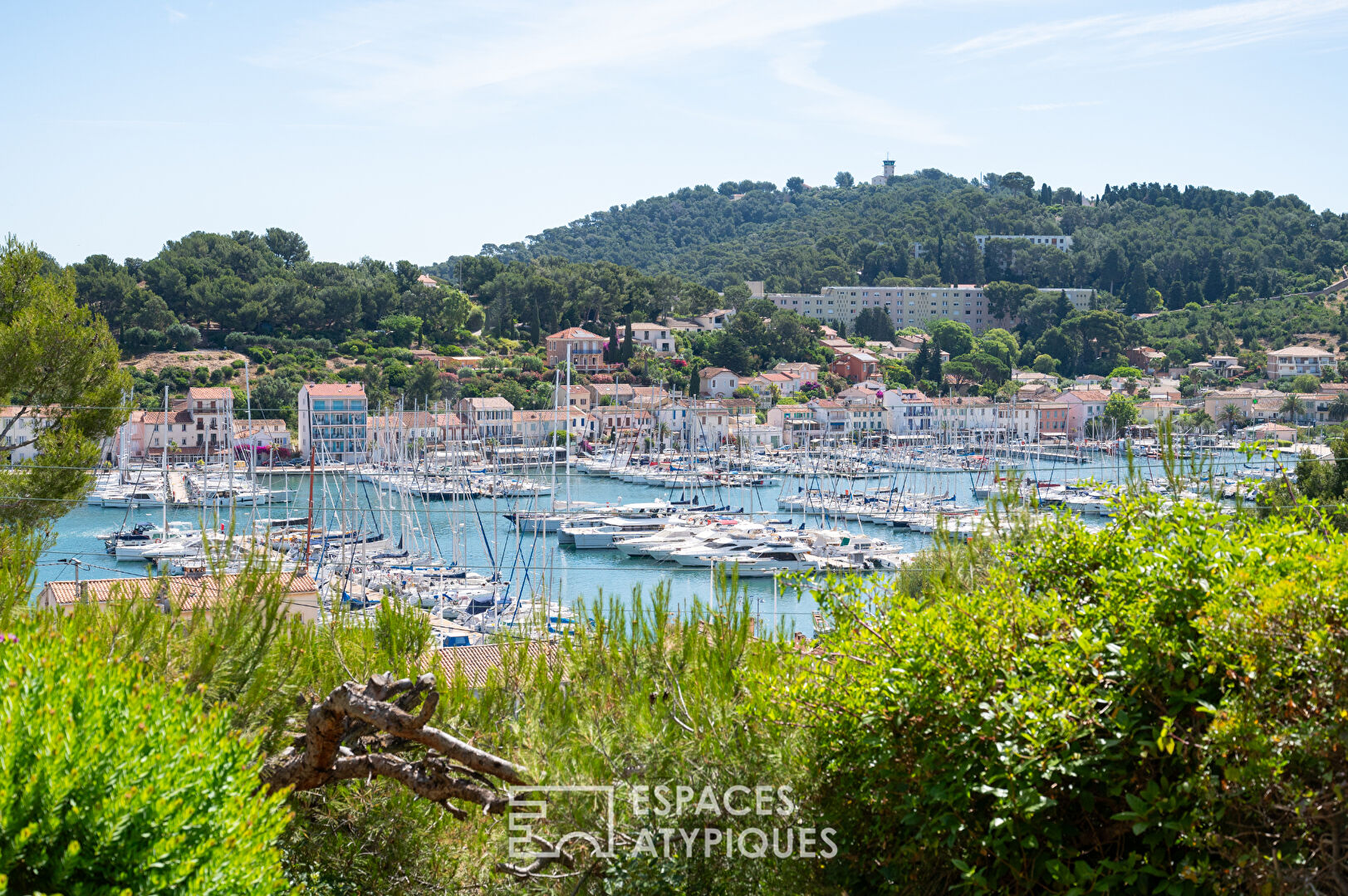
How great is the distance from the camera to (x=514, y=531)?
30.9m

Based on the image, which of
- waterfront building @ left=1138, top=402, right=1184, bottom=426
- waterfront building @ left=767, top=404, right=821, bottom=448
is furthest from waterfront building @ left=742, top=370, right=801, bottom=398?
waterfront building @ left=1138, top=402, right=1184, bottom=426

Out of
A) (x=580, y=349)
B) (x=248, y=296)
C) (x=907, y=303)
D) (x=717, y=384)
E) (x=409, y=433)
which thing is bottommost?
(x=409, y=433)

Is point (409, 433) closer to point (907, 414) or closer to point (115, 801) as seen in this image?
point (907, 414)

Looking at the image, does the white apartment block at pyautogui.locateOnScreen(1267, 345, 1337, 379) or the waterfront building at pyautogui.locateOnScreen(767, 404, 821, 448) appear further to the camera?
the white apartment block at pyautogui.locateOnScreen(1267, 345, 1337, 379)

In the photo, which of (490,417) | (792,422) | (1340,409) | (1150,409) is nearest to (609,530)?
(490,417)

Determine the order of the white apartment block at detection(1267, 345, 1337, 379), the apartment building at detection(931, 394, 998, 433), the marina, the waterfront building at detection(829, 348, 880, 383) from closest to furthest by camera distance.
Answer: the marina, the apartment building at detection(931, 394, 998, 433), the white apartment block at detection(1267, 345, 1337, 379), the waterfront building at detection(829, 348, 880, 383)

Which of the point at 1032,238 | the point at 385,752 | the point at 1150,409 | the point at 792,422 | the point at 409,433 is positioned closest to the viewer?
the point at 385,752

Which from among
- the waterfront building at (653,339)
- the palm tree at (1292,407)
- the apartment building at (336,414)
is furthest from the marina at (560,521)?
the waterfront building at (653,339)

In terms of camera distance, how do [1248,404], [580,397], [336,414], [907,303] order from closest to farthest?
[336,414], [1248,404], [580,397], [907,303]

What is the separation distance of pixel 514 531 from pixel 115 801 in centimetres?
2898

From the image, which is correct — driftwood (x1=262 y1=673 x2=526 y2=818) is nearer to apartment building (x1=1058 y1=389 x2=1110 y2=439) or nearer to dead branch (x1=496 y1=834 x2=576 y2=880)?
dead branch (x1=496 y1=834 x2=576 y2=880)

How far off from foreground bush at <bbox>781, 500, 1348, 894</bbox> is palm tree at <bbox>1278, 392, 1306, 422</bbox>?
5572 centimetres

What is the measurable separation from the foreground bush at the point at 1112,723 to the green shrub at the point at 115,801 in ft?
4.98

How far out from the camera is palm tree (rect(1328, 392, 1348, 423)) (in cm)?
4838
